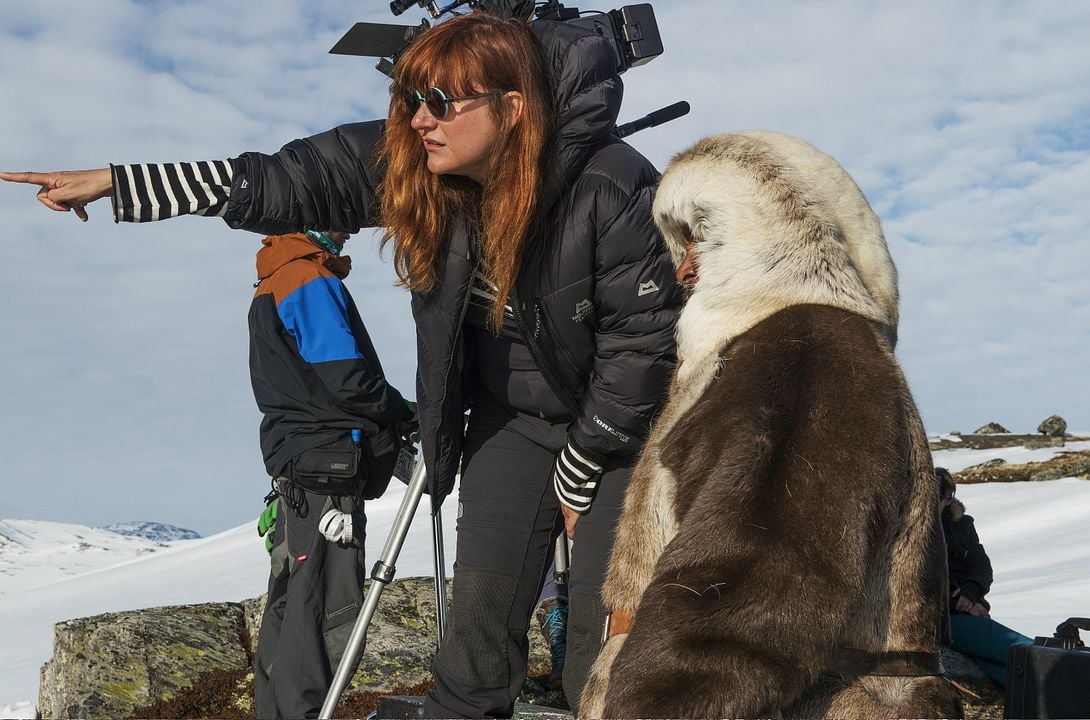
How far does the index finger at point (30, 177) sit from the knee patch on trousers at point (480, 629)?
1643mm

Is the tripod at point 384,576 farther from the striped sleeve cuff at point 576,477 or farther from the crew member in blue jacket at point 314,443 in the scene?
the striped sleeve cuff at point 576,477

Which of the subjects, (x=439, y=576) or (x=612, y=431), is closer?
(x=612, y=431)

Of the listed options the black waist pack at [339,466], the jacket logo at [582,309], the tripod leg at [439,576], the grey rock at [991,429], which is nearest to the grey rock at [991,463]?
the grey rock at [991,429]

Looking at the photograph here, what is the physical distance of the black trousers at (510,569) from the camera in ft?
9.61

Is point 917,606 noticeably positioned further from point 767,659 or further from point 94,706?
point 94,706

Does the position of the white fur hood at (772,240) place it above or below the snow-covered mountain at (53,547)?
above

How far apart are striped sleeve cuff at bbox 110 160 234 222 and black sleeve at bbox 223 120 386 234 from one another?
5 cm

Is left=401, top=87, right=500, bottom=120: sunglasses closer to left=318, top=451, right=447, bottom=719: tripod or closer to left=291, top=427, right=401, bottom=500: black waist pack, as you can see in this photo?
left=318, top=451, right=447, bottom=719: tripod

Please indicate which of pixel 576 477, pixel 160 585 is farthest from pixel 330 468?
pixel 160 585

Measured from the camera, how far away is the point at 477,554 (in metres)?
3.01

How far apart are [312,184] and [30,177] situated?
76 centimetres

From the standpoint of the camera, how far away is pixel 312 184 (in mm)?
2838

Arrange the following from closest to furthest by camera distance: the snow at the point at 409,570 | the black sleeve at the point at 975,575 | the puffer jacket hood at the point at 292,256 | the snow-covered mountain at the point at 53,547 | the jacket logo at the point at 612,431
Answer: the jacket logo at the point at 612,431 < the puffer jacket hood at the point at 292,256 < the black sleeve at the point at 975,575 < the snow at the point at 409,570 < the snow-covered mountain at the point at 53,547

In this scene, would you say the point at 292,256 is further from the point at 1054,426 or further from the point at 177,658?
the point at 1054,426
